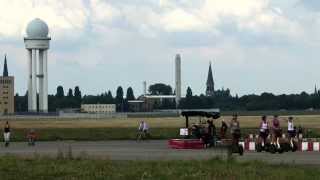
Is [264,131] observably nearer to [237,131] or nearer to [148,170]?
[237,131]

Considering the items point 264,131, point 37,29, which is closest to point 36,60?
point 37,29

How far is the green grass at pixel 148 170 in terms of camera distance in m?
18.8

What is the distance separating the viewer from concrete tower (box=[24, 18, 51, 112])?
173 meters

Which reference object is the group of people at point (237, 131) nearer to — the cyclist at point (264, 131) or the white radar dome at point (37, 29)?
the cyclist at point (264, 131)

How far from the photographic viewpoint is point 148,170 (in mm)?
20234

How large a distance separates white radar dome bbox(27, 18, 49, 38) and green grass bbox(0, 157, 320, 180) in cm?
15155

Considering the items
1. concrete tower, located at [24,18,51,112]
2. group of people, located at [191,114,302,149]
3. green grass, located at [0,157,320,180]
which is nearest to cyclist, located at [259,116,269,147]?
group of people, located at [191,114,302,149]

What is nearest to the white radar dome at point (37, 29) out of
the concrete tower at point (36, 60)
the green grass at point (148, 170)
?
the concrete tower at point (36, 60)

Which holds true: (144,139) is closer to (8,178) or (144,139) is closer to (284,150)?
(284,150)

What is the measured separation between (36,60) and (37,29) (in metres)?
13.4

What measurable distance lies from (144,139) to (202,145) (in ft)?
55.3

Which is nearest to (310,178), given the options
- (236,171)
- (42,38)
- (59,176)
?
(236,171)

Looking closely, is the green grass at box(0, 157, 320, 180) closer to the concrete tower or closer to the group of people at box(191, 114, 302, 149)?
the group of people at box(191, 114, 302, 149)

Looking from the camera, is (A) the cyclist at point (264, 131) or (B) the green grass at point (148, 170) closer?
(B) the green grass at point (148, 170)
